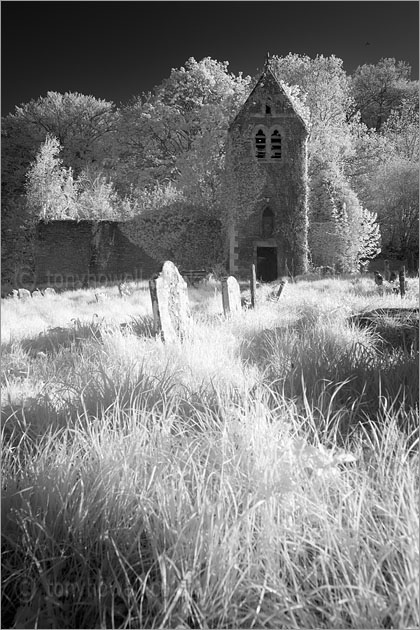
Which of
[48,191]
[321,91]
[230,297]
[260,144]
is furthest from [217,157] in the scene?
[230,297]

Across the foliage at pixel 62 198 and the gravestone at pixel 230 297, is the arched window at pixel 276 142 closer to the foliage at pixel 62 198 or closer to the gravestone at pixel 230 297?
the foliage at pixel 62 198

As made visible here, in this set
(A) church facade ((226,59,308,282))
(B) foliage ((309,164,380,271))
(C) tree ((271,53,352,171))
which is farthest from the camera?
(C) tree ((271,53,352,171))

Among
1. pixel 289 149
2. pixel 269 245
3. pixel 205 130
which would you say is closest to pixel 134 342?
pixel 269 245

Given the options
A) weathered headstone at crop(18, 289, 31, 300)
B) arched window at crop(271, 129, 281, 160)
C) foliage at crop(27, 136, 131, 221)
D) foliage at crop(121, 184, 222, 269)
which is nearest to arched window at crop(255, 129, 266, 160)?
arched window at crop(271, 129, 281, 160)

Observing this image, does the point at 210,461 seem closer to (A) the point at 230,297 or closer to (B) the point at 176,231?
(A) the point at 230,297

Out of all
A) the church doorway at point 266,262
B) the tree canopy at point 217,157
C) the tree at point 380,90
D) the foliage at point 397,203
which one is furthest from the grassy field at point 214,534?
the tree at point 380,90

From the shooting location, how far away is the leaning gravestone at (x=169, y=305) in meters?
6.75

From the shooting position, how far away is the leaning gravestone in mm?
6754

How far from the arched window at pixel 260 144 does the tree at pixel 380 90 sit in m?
13.5

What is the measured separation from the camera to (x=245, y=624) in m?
1.72

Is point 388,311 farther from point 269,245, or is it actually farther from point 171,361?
point 269,245

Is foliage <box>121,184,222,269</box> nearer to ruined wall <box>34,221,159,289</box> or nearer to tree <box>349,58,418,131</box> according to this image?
ruined wall <box>34,221,159,289</box>

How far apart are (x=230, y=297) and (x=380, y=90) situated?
2926 cm

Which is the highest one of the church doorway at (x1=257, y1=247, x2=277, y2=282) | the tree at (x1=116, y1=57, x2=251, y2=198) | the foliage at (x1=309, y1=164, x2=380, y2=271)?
the tree at (x1=116, y1=57, x2=251, y2=198)
